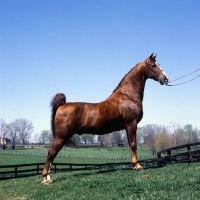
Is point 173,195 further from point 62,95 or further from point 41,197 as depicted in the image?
point 62,95

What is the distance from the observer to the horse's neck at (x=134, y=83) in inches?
328

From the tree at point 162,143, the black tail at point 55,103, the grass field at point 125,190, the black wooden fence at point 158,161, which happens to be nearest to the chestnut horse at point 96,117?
the black tail at point 55,103

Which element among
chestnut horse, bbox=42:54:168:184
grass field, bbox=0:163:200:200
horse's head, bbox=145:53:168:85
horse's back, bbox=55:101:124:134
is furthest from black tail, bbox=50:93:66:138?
horse's head, bbox=145:53:168:85

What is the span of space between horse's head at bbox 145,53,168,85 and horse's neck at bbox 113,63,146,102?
20 cm

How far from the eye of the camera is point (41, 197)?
624cm

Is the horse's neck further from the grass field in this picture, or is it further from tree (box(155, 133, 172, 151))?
tree (box(155, 133, 172, 151))

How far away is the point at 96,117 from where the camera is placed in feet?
25.6

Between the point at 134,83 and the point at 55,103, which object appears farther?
the point at 134,83

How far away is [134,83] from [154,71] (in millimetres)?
720

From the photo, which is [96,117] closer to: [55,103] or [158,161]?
[55,103]

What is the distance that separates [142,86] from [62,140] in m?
3.02

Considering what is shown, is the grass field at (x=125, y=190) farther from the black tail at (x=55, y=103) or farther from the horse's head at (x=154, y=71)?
the horse's head at (x=154, y=71)

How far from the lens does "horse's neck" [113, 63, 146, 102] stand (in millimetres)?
8328

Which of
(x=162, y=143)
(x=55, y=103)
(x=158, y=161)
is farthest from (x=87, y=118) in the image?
(x=162, y=143)
